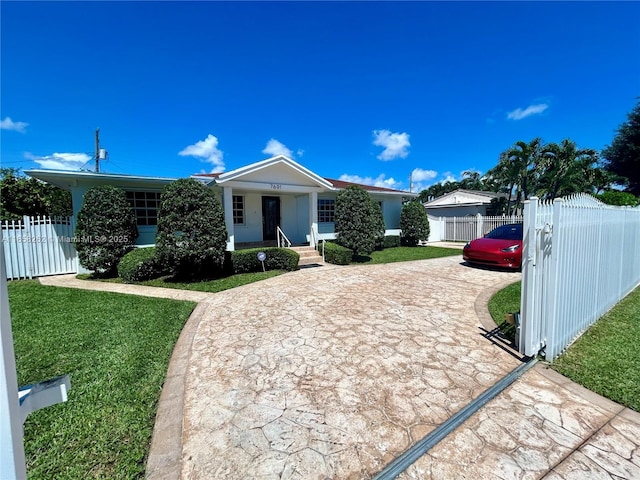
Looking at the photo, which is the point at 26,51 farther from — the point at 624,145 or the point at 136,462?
the point at 624,145

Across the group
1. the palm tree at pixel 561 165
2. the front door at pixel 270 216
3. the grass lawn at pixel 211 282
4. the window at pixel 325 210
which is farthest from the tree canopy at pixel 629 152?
the grass lawn at pixel 211 282

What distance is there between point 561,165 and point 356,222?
1405 cm

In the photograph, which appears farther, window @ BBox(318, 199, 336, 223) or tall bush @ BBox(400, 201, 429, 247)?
tall bush @ BBox(400, 201, 429, 247)

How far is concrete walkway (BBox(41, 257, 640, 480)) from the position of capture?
2535 millimetres

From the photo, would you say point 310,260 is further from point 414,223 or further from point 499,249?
point 414,223

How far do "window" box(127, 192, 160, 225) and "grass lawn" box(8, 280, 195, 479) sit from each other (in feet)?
14.6

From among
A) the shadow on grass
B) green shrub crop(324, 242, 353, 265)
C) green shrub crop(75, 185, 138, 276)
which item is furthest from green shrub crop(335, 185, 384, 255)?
green shrub crop(75, 185, 138, 276)

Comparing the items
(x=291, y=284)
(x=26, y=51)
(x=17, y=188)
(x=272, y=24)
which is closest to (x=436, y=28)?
(x=272, y=24)

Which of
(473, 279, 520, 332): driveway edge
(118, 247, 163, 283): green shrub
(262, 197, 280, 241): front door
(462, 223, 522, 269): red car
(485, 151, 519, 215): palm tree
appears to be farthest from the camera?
(485, 151, 519, 215): palm tree

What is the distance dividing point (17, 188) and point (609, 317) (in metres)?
21.3

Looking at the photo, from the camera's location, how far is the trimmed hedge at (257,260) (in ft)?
31.4

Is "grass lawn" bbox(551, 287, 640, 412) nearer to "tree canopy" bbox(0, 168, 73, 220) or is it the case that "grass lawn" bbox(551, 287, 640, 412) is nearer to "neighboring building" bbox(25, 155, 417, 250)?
"neighboring building" bbox(25, 155, 417, 250)

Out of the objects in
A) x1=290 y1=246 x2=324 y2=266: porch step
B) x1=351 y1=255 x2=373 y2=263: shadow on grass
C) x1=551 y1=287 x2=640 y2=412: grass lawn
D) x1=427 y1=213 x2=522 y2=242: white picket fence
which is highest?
x1=427 y1=213 x2=522 y2=242: white picket fence

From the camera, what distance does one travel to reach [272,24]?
859cm
